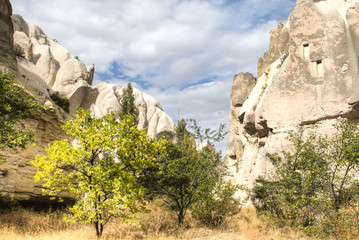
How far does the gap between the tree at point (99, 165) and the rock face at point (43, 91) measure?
386 centimetres

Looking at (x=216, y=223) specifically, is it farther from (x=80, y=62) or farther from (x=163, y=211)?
(x=80, y=62)

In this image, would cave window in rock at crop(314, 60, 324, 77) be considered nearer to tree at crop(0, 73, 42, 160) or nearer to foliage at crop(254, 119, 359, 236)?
foliage at crop(254, 119, 359, 236)

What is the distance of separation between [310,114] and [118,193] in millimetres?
14729

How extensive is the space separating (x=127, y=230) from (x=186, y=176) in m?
3.08

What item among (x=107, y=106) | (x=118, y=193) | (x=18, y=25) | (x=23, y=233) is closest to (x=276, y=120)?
(x=118, y=193)

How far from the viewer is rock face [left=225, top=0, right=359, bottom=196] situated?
1723 cm

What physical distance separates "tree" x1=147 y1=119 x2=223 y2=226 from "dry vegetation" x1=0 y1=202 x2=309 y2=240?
895 millimetres

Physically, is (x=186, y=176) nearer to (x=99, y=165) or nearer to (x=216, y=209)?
(x=216, y=209)

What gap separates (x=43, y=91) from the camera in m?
18.8

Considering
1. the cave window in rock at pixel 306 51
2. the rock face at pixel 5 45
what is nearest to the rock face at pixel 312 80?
the cave window in rock at pixel 306 51

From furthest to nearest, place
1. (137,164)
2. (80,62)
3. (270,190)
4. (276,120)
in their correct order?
(80,62) < (276,120) < (270,190) < (137,164)

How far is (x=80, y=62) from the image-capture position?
131 feet

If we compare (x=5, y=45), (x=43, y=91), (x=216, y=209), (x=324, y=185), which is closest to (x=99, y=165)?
(x=216, y=209)

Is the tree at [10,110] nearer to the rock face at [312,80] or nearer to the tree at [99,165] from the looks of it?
the tree at [99,165]
